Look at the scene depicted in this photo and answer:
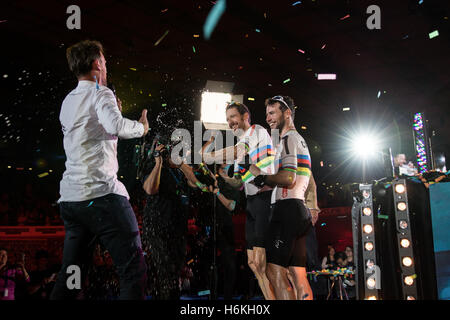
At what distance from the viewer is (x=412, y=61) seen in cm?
745

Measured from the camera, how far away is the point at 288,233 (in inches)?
105

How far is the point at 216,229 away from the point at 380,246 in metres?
1.85

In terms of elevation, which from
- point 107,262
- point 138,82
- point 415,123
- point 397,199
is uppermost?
point 138,82

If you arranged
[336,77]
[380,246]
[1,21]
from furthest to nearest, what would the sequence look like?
[336,77] < [1,21] < [380,246]

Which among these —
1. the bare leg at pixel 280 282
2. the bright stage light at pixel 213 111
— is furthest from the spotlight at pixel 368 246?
the bright stage light at pixel 213 111

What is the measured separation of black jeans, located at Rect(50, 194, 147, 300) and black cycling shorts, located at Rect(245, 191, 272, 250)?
1184mm

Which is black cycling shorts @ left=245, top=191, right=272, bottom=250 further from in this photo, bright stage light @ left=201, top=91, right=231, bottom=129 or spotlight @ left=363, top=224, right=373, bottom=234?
bright stage light @ left=201, top=91, right=231, bottom=129

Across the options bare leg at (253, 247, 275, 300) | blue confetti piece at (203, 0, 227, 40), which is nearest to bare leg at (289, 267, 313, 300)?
bare leg at (253, 247, 275, 300)

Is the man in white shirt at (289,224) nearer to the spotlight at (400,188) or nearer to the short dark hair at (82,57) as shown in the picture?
the spotlight at (400,188)

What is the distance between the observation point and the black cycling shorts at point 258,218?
299cm

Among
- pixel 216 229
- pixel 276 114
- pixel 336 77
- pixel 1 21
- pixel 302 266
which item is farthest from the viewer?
pixel 336 77

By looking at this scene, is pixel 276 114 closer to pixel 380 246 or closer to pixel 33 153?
pixel 380 246
